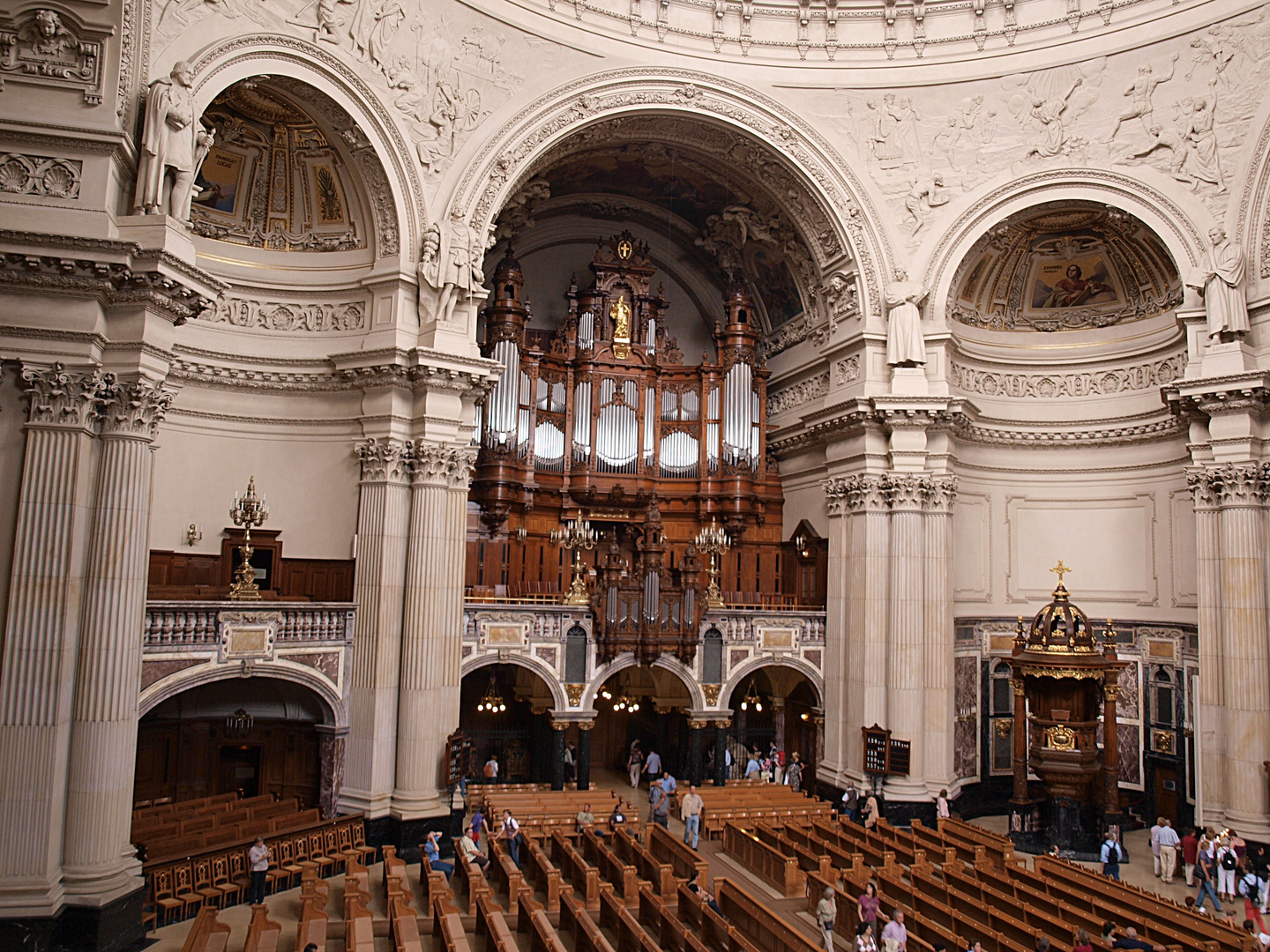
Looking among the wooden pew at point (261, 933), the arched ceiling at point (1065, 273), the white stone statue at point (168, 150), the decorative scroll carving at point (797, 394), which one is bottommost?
the wooden pew at point (261, 933)

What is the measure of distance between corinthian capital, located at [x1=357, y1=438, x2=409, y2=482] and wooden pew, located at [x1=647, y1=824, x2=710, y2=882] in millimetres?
9742

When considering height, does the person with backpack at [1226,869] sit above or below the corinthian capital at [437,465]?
below

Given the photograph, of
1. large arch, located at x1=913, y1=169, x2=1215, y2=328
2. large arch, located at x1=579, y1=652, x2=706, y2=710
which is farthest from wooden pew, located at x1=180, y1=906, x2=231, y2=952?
large arch, located at x1=913, y1=169, x2=1215, y2=328

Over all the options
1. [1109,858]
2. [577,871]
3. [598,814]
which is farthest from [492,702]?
[1109,858]

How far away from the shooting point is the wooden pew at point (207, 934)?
45.4 ft

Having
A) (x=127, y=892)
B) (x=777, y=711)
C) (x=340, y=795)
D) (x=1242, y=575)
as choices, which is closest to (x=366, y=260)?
(x=340, y=795)

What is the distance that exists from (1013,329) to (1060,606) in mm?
9072

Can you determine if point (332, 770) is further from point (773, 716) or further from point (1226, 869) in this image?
point (1226, 869)

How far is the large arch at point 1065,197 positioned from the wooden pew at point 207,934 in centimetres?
2135

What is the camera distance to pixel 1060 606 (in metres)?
23.7

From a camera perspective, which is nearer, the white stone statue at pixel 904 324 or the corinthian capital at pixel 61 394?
the corinthian capital at pixel 61 394

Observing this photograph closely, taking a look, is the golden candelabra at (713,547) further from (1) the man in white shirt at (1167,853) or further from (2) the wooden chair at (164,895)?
(2) the wooden chair at (164,895)

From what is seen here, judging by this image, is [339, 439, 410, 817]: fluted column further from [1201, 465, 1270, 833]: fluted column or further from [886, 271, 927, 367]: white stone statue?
[1201, 465, 1270, 833]: fluted column

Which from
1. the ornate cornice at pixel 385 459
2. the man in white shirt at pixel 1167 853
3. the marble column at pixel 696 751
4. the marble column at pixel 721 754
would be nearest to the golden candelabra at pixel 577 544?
the marble column at pixel 696 751
